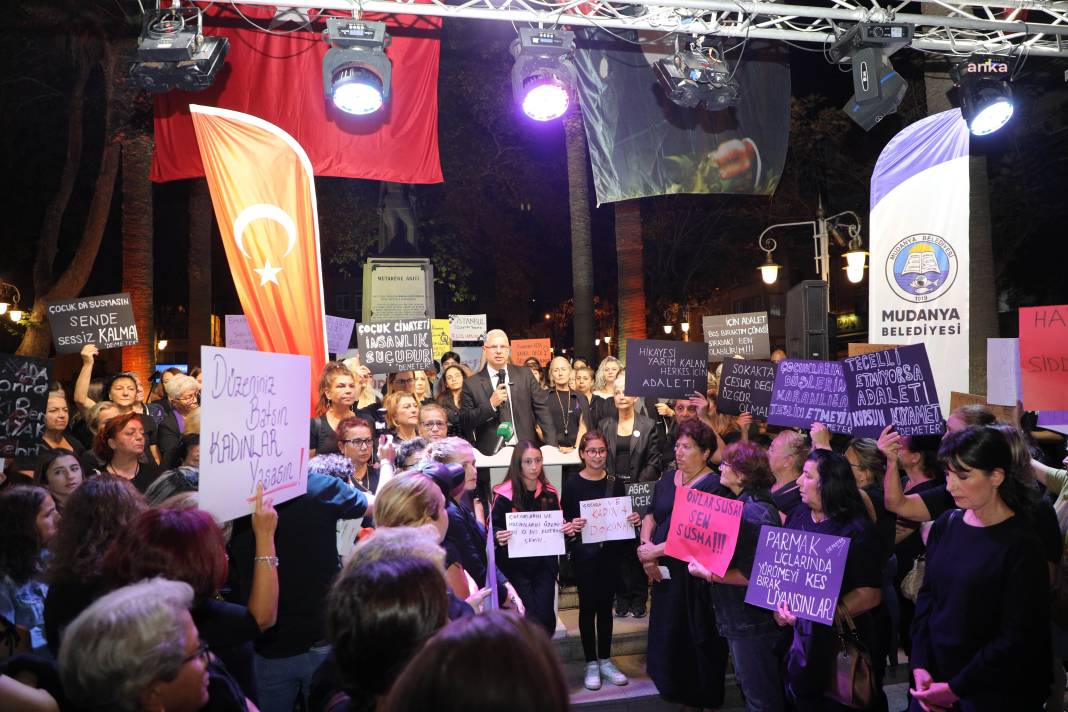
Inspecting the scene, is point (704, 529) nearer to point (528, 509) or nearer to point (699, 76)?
point (528, 509)

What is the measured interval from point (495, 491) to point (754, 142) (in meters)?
5.94

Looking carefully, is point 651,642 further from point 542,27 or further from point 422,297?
point 422,297

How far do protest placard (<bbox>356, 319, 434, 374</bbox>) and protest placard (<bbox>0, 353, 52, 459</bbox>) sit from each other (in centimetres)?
346

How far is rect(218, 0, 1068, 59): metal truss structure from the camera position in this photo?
24.1ft

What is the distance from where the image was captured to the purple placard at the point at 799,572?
3.87m

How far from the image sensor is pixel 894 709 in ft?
18.6

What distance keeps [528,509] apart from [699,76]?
Answer: 516 cm

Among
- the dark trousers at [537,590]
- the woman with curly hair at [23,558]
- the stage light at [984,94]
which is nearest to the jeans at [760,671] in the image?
the dark trousers at [537,590]

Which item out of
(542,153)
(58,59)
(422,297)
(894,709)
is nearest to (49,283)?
(58,59)

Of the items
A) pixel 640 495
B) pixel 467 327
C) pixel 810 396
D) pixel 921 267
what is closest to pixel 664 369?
pixel 640 495

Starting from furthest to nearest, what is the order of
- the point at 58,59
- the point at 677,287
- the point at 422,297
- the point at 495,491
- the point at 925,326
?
1. the point at 677,287
2. the point at 58,59
3. the point at 422,297
4. the point at 925,326
5. the point at 495,491

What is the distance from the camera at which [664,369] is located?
24.6ft

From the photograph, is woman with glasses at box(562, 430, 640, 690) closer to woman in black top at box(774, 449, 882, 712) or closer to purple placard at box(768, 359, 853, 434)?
purple placard at box(768, 359, 853, 434)

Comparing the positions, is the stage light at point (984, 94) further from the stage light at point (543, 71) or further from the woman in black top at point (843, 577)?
the woman in black top at point (843, 577)
